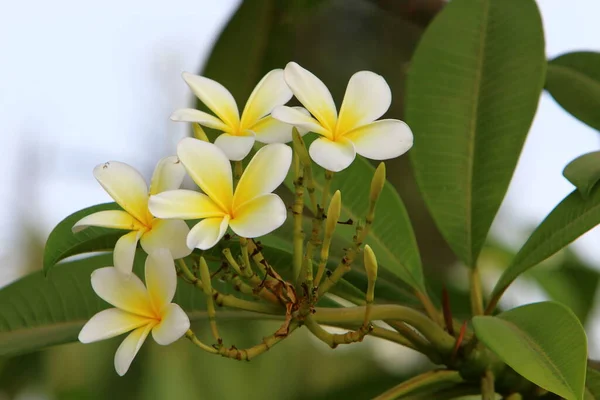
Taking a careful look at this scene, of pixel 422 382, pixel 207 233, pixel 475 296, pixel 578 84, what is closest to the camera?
pixel 207 233

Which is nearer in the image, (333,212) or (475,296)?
(333,212)

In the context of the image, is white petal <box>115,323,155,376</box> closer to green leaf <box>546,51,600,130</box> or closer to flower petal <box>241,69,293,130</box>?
flower petal <box>241,69,293,130</box>

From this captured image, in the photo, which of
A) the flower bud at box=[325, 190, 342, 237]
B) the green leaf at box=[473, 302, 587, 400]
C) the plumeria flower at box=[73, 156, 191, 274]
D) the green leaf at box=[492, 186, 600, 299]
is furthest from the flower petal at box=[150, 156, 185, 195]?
the green leaf at box=[492, 186, 600, 299]

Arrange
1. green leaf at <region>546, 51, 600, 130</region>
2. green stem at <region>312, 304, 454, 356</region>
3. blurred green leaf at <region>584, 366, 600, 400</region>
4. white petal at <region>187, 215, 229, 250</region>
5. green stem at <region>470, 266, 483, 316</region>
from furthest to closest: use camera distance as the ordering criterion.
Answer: green leaf at <region>546, 51, 600, 130</region>
green stem at <region>470, 266, 483, 316</region>
blurred green leaf at <region>584, 366, 600, 400</region>
green stem at <region>312, 304, 454, 356</region>
white petal at <region>187, 215, 229, 250</region>

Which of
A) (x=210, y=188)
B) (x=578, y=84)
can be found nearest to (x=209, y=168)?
(x=210, y=188)

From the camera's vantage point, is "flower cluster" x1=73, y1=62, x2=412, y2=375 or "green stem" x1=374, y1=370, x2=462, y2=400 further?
"green stem" x1=374, y1=370, x2=462, y2=400

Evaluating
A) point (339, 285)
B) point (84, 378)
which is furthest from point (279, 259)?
point (84, 378)

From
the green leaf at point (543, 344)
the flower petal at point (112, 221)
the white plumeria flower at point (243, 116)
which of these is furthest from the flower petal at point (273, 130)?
the green leaf at point (543, 344)

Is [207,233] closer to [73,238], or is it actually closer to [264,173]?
[264,173]

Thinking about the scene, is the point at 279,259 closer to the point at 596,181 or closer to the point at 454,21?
the point at 596,181
